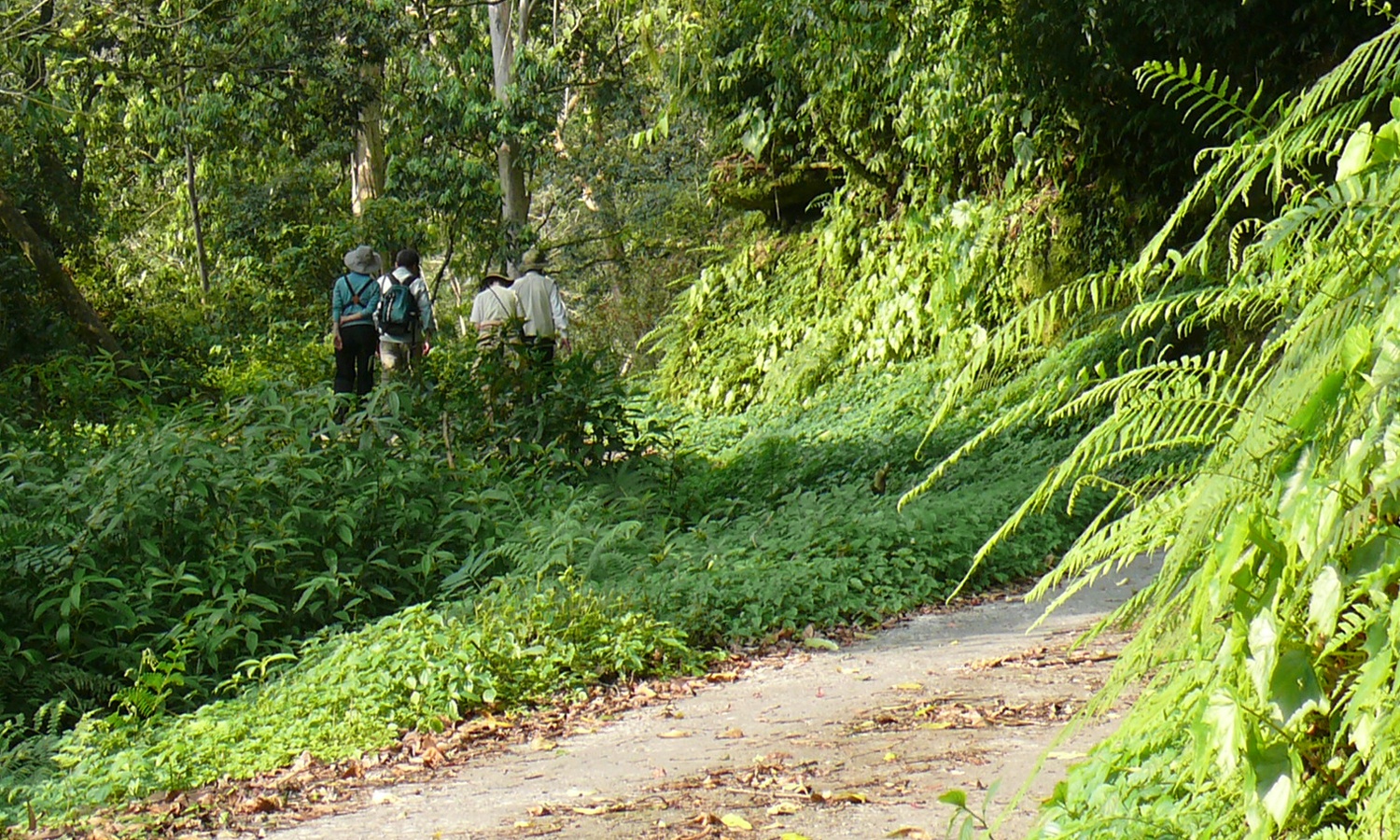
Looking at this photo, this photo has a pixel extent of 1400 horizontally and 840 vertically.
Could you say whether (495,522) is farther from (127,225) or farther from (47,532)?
(127,225)

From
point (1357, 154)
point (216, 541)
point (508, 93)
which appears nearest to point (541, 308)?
point (216, 541)

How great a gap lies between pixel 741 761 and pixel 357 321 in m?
8.33

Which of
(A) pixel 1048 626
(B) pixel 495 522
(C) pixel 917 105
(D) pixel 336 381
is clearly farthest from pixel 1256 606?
(C) pixel 917 105

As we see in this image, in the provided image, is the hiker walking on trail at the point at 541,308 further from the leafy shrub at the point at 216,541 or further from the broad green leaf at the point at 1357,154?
the broad green leaf at the point at 1357,154

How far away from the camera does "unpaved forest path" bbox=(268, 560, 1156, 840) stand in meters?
3.70

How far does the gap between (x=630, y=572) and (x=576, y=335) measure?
23288 mm

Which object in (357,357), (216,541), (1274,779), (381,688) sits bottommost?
(381,688)

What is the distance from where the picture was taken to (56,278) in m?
15.7

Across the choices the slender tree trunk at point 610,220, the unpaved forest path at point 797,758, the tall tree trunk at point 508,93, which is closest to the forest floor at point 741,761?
the unpaved forest path at point 797,758

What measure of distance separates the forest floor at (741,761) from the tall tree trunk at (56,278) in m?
11.5

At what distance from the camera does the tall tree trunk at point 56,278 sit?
15.5m

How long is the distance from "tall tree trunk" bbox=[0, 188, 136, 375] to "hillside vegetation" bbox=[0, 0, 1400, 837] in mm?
61

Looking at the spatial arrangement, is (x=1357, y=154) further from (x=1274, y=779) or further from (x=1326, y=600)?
(x=1274, y=779)

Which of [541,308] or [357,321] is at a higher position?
[357,321]
